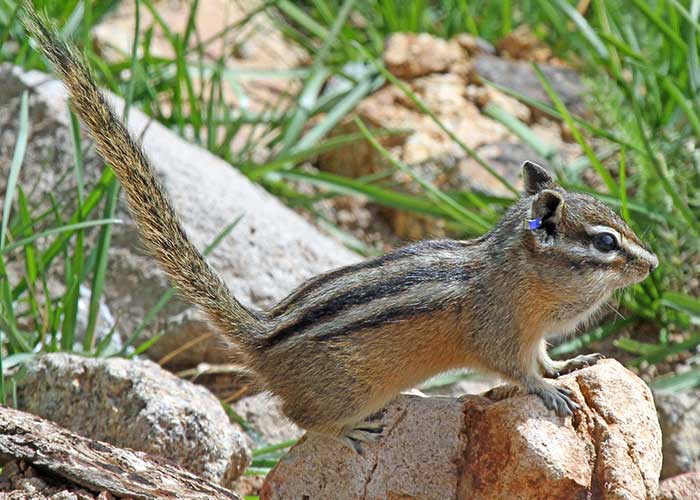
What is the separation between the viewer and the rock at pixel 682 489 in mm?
4000

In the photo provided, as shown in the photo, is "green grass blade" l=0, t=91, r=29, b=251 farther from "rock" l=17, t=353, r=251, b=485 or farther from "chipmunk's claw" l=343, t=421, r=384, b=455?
"chipmunk's claw" l=343, t=421, r=384, b=455

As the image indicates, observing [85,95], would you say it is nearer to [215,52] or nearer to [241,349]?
[241,349]

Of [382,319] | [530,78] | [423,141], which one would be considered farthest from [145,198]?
[530,78]

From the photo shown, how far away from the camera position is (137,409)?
13.9 feet

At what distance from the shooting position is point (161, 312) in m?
5.62

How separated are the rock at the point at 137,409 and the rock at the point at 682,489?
5.44 ft

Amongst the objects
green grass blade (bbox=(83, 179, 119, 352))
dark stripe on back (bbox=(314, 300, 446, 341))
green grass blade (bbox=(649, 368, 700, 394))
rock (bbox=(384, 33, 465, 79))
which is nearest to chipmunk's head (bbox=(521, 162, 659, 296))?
dark stripe on back (bbox=(314, 300, 446, 341))

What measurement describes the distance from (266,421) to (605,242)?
210 cm

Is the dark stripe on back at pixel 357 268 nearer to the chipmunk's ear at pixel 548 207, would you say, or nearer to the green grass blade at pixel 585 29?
the chipmunk's ear at pixel 548 207

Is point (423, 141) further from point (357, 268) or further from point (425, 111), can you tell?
point (357, 268)

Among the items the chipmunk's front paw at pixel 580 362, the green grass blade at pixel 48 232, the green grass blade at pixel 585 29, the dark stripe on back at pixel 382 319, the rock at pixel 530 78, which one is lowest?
the chipmunk's front paw at pixel 580 362

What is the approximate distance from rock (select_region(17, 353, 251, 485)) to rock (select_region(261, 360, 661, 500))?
44 centimetres

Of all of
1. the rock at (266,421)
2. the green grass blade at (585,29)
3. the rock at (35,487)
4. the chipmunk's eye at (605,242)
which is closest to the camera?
the rock at (35,487)

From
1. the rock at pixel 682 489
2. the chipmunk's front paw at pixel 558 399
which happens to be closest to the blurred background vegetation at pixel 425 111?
the rock at pixel 682 489
